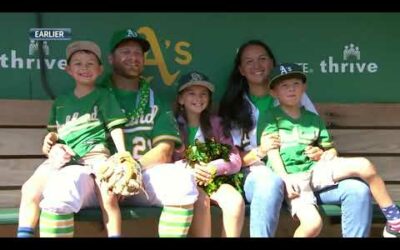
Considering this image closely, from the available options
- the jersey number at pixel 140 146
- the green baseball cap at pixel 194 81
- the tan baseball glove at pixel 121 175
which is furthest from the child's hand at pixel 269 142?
the tan baseball glove at pixel 121 175

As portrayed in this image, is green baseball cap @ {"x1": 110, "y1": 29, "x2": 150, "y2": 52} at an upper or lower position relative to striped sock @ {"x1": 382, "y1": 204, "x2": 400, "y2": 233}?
upper

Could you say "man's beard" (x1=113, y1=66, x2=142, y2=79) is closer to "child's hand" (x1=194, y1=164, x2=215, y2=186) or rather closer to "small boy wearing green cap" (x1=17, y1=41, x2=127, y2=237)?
"small boy wearing green cap" (x1=17, y1=41, x2=127, y2=237)

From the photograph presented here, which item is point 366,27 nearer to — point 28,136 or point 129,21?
point 129,21

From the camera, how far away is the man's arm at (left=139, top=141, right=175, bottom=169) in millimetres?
3367

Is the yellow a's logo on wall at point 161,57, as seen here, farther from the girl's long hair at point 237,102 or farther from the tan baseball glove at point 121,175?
the tan baseball glove at point 121,175

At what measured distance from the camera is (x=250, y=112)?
3.69 m

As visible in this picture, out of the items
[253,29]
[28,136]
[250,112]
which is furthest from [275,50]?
[28,136]

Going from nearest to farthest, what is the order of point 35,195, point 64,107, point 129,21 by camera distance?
point 35,195
point 64,107
point 129,21

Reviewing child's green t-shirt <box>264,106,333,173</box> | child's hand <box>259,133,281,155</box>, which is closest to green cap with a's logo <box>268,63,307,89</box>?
child's green t-shirt <box>264,106,333,173</box>

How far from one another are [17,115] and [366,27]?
1912mm

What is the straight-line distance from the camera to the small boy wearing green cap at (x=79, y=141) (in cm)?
311

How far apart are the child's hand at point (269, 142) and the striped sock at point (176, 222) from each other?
1.81 ft

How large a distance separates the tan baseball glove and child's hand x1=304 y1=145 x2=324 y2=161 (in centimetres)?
81

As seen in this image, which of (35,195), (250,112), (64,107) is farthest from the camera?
(250,112)
